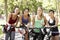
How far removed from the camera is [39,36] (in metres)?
3.97

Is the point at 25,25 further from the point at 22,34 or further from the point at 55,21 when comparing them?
the point at 55,21

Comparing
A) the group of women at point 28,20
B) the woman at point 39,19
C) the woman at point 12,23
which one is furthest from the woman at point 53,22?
the woman at point 12,23

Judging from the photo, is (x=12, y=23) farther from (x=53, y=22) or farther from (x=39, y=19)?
(x=53, y=22)

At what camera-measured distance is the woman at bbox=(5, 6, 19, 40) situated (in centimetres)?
365

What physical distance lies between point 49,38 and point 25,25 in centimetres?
68

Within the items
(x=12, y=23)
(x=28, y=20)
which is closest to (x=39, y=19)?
(x=28, y=20)

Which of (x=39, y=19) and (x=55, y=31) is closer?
(x=39, y=19)

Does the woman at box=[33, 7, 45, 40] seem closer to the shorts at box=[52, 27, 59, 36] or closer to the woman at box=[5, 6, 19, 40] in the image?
the shorts at box=[52, 27, 59, 36]

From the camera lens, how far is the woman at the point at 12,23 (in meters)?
3.65

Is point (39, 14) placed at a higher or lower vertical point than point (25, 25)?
higher

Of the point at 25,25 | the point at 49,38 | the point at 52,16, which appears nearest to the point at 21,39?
the point at 25,25

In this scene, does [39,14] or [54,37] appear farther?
[54,37]

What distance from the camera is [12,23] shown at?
379 cm

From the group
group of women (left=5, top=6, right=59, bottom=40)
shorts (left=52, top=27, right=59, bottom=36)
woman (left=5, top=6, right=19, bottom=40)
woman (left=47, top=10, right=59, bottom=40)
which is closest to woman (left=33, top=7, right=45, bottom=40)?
group of women (left=5, top=6, right=59, bottom=40)
